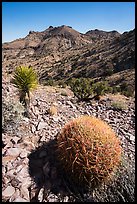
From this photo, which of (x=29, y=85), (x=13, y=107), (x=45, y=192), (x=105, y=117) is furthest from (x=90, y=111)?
(x=45, y=192)

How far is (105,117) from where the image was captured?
7.29 meters

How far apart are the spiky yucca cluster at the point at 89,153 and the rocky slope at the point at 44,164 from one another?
0.22 meters

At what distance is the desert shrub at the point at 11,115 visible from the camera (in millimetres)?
5807

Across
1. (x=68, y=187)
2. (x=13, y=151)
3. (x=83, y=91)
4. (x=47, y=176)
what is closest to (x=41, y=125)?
(x=13, y=151)

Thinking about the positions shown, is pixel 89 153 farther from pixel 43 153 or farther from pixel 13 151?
pixel 13 151

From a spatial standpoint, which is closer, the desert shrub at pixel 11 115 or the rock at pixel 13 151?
the rock at pixel 13 151

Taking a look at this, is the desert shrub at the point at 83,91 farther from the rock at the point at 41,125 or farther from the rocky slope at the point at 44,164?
the rock at the point at 41,125

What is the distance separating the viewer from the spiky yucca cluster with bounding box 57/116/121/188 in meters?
4.14

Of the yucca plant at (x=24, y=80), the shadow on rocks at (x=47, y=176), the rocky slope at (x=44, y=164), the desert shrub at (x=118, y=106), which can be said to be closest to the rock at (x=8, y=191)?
the rocky slope at (x=44, y=164)

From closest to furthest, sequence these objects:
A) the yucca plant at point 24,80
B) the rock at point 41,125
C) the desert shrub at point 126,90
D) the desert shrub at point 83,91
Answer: the rock at point 41,125
the yucca plant at point 24,80
the desert shrub at point 83,91
the desert shrub at point 126,90

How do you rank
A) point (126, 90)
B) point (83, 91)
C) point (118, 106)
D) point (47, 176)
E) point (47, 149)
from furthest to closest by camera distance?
point (126, 90) < point (83, 91) < point (118, 106) < point (47, 149) < point (47, 176)

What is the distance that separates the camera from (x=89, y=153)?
4137 mm

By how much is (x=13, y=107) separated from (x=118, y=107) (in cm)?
342

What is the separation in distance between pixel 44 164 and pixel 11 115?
1674 mm
